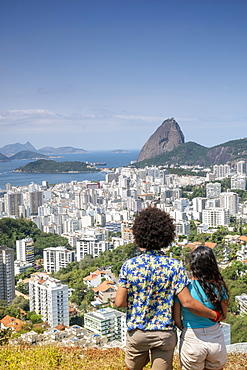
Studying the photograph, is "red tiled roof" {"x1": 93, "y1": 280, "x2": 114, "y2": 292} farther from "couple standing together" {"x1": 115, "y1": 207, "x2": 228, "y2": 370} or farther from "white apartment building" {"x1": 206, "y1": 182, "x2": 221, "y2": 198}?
"white apartment building" {"x1": 206, "y1": 182, "x2": 221, "y2": 198}

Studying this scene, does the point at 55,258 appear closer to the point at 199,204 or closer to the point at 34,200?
the point at 199,204

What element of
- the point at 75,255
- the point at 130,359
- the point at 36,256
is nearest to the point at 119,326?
the point at 130,359

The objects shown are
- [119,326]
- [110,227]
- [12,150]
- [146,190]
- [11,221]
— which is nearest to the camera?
[119,326]

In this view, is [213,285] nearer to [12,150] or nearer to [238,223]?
[238,223]

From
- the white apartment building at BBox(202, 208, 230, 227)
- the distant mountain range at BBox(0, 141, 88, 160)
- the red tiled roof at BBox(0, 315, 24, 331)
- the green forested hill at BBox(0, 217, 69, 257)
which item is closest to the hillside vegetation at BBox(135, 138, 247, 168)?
the white apartment building at BBox(202, 208, 230, 227)

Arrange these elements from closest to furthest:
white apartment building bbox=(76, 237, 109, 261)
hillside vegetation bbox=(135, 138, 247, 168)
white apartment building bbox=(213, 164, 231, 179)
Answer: white apartment building bbox=(76, 237, 109, 261)
white apartment building bbox=(213, 164, 231, 179)
hillside vegetation bbox=(135, 138, 247, 168)

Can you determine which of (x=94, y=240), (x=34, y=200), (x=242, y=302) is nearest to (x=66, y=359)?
(x=242, y=302)

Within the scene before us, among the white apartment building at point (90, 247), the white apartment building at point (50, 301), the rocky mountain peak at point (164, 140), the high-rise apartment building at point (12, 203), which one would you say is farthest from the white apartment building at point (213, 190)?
the rocky mountain peak at point (164, 140)
